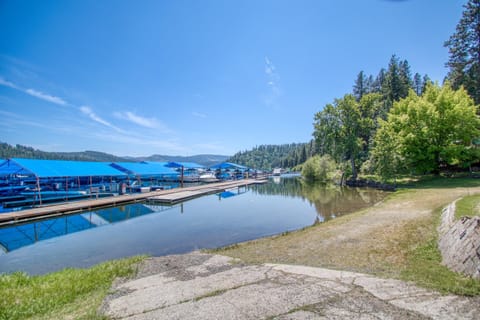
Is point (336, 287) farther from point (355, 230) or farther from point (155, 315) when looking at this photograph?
point (355, 230)

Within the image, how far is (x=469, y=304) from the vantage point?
9.10 feet

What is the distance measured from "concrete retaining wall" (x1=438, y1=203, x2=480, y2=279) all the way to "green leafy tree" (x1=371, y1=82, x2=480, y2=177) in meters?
18.8

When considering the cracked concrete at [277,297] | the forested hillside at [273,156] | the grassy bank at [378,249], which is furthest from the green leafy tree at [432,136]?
the forested hillside at [273,156]

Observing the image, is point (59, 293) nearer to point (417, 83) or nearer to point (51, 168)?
point (51, 168)

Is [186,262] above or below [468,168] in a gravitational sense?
below

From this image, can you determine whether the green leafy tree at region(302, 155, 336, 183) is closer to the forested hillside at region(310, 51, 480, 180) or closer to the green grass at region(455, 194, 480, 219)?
the forested hillside at region(310, 51, 480, 180)

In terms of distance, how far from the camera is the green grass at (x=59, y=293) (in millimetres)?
3275

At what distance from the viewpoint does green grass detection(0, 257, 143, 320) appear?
3.28 metres

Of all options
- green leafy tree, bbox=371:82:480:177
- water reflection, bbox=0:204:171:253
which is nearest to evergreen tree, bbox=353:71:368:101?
green leafy tree, bbox=371:82:480:177

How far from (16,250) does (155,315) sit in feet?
29.9

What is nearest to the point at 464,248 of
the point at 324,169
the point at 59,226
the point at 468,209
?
the point at 468,209

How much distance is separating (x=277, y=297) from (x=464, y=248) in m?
3.73

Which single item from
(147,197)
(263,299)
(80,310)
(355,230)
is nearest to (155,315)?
(80,310)

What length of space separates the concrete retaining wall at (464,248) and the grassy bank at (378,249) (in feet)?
0.57
